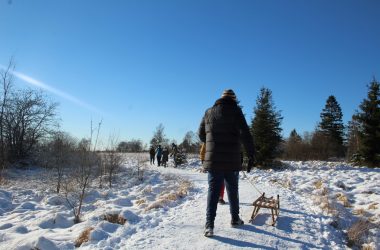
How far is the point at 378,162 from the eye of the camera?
2392cm

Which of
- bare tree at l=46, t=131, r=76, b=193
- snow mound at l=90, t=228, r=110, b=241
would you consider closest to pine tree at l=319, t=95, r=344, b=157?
bare tree at l=46, t=131, r=76, b=193

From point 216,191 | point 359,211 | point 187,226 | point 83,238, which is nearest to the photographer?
point 216,191

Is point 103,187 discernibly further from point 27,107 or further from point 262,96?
point 27,107

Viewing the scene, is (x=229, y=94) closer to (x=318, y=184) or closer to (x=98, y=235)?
(x=98, y=235)

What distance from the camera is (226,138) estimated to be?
5277 mm

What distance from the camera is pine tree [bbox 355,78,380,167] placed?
79.5 feet

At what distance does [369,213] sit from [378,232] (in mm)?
1782

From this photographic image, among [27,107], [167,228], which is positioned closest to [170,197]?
[167,228]

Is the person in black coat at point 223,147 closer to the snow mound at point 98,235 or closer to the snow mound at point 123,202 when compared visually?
the snow mound at point 98,235

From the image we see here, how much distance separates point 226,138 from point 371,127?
23264 mm

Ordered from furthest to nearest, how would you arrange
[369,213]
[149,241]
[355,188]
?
[355,188] < [369,213] < [149,241]

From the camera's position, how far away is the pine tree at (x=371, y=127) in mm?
24219

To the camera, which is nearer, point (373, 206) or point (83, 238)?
point (83, 238)

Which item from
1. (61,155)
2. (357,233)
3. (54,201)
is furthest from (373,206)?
(61,155)
